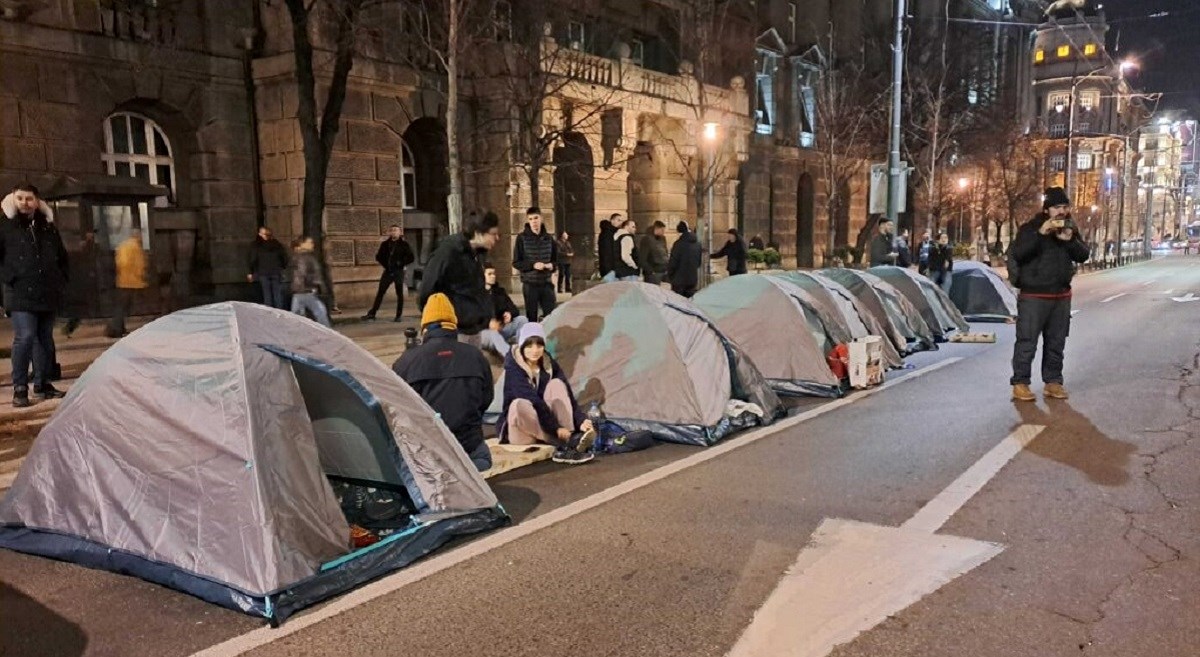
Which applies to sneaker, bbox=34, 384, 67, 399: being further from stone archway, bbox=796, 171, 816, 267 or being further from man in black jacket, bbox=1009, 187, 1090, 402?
stone archway, bbox=796, 171, 816, 267

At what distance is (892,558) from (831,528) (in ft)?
1.68

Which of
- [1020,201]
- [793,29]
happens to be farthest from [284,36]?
[1020,201]

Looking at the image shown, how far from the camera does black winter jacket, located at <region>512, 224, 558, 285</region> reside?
35.6 ft

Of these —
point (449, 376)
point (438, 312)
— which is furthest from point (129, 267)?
point (449, 376)

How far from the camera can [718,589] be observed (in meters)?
4.13

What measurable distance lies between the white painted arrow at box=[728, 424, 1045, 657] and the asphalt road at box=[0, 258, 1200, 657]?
0.31 feet

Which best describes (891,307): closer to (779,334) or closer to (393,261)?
(779,334)

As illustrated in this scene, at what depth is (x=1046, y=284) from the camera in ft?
27.8

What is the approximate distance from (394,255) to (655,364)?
27.3 ft

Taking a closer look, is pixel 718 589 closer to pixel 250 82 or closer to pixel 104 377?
pixel 104 377

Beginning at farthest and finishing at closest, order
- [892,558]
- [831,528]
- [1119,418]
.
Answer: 1. [1119,418]
2. [831,528]
3. [892,558]

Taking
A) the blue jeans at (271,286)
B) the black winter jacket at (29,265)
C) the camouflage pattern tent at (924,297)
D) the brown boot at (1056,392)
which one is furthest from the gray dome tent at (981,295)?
the black winter jacket at (29,265)

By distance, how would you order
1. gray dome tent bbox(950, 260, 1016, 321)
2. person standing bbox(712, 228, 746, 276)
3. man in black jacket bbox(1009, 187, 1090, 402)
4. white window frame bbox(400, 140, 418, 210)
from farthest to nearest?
white window frame bbox(400, 140, 418, 210) < gray dome tent bbox(950, 260, 1016, 321) < person standing bbox(712, 228, 746, 276) < man in black jacket bbox(1009, 187, 1090, 402)

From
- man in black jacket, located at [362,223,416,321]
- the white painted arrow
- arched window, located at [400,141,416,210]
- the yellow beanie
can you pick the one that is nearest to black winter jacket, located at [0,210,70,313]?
the yellow beanie
